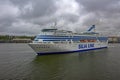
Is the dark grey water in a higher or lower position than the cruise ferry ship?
lower

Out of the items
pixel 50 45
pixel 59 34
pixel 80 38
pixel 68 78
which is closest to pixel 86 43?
pixel 80 38

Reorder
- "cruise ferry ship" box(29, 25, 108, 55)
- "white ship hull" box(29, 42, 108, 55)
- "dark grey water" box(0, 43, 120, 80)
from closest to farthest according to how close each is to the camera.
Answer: "dark grey water" box(0, 43, 120, 80) < "white ship hull" box(29, 42, 108, 55) < "cruise ferry ship" box(29, 25, 108, 55)

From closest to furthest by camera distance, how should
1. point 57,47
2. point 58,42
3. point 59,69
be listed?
1. point 59,69
2. point 57,47
3. point 58,42

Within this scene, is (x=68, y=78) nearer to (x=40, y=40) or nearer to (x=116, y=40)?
(x=40, y=40)

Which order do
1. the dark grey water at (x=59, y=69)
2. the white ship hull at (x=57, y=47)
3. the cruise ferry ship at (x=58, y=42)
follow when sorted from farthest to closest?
the cruise ferry ship at (x=58, y=42)
the white ship hull at (x=57, y=47)
the dark grey water at (x=59, y=69)

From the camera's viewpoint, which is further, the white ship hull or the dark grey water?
the white ship hull

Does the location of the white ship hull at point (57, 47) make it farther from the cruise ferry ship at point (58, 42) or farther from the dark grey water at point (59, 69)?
the dark grey water at point (59, 69)

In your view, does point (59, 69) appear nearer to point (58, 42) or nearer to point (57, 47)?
point (57, 47)

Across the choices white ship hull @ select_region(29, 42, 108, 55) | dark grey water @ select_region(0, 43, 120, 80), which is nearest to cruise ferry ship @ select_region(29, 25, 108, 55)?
white ship hull @ select_region(29, 42, 108, 55)

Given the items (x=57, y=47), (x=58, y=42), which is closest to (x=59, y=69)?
(x=57, y=47)

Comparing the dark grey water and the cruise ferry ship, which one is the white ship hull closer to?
the cruise ferry ship

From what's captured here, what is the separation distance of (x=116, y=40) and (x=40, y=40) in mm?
182718

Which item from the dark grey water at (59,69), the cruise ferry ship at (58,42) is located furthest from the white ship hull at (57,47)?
the dark grey water at (59,69)

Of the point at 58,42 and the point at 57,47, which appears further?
the point at 58,42
